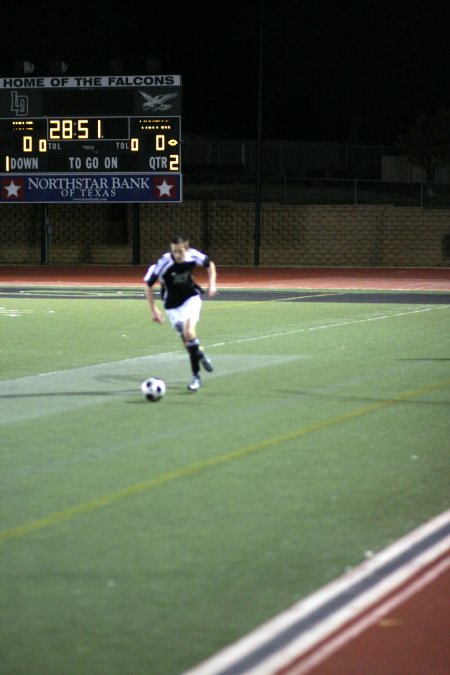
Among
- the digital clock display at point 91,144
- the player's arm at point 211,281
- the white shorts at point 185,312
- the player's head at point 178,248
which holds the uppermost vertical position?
the digital clock display at point 91,144

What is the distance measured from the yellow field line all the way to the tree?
55.5 m

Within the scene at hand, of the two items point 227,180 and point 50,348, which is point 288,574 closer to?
point 50,348

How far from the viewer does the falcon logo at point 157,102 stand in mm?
42594

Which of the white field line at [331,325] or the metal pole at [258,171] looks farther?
the metal pole at [258,171]

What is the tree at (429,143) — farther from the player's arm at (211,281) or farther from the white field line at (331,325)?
the player's arm at (211,281)

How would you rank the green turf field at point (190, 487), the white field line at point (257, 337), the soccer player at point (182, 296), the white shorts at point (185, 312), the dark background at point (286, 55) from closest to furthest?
the green turf field at point (190, 487) → the soccer player at point (182, 296) → the white shorts at point (185, 312) → the white field line at point (257, 337) → the dark background at point (286, 55)

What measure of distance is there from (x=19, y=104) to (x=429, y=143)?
29.9 m

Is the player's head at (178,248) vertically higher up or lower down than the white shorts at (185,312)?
higher up

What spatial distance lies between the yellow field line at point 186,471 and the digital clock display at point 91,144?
96.8 feet

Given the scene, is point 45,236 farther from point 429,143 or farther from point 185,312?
point 185,312

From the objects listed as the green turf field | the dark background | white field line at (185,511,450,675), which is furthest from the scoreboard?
white field line at (185,511,450,675)

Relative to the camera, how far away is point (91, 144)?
43.6m

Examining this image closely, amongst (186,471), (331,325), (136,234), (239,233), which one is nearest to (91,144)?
(136,234)

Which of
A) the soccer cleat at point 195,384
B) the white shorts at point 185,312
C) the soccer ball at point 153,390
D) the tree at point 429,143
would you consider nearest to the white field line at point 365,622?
the soccer ball at point 153,390
